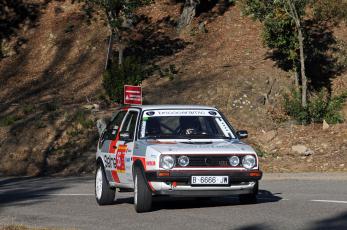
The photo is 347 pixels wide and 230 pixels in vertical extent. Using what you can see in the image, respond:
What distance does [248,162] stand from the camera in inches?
555

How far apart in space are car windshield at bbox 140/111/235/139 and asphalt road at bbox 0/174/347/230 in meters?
1.20

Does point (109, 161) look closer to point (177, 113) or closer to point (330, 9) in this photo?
point (177, 113)

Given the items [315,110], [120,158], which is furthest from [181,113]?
[315,110]

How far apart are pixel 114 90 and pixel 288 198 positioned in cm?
2221

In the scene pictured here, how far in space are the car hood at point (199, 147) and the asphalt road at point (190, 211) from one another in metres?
0.94

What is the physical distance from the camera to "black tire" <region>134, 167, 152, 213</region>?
13.9 m

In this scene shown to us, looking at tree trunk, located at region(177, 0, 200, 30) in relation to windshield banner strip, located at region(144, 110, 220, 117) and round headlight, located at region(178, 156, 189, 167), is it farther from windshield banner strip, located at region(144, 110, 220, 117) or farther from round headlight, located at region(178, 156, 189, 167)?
round headlight, located at region(178, 156, 189, 167)

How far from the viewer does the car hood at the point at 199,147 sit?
13891 millimetres

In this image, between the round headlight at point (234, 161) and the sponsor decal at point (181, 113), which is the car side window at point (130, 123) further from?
the round headlight at point (234, 161)

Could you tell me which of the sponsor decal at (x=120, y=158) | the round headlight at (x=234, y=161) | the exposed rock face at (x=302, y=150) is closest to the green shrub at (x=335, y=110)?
the exposed rock face at (x=302, y=150)

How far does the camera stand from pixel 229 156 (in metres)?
14.0

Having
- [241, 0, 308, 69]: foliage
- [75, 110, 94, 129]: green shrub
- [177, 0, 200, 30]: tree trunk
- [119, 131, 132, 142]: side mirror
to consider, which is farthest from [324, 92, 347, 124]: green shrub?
[119, 131, 132, 142]: side mirror

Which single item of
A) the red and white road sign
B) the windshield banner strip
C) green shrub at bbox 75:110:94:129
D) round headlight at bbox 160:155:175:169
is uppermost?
the windshield banner strip

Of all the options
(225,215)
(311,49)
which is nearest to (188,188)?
(225,215)
